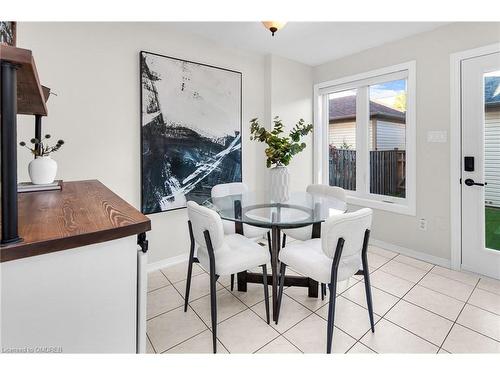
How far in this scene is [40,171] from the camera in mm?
1556

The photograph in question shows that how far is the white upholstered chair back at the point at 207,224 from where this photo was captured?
1606 millimetres

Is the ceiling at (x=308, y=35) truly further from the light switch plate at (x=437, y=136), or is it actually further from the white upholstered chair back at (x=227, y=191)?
the white upholstered chair back at (x=227, y=191)

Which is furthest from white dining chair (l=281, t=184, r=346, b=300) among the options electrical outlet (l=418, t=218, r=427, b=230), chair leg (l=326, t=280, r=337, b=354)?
electrical outlet (l=418, t=218, r=427, b=230)

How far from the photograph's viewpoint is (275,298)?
6.29 feet

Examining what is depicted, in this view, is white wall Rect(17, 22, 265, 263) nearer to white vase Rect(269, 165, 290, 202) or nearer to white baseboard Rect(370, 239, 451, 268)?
white vase Rect(269, 165, 290, 202)

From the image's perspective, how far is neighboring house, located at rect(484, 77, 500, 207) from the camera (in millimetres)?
2383

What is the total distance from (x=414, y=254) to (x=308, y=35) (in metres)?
2.74

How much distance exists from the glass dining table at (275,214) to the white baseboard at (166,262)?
88 centimetres

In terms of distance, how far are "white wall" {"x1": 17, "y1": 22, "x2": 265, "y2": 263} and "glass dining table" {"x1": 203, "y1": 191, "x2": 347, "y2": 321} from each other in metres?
0.88

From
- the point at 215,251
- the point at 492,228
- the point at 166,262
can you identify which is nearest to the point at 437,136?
the point at 492,228

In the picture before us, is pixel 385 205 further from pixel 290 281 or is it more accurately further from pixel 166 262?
pixel 166 262

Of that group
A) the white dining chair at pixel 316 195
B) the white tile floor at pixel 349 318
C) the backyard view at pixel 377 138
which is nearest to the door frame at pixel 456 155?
the white tile floor at pixel 349 318
